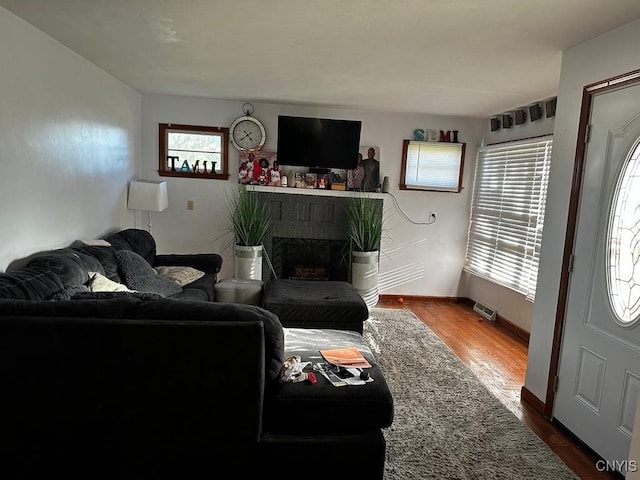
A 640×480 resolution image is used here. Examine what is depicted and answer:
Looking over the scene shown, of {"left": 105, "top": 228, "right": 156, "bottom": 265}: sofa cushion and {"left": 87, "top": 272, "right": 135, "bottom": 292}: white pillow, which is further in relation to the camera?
{"left": 105, "top": 228, "right": 156, "bottom": 265}: sofa cushion

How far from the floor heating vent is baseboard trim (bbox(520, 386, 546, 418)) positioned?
6.14 ft

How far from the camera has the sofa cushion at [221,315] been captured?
1.78m

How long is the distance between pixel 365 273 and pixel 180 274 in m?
2.10

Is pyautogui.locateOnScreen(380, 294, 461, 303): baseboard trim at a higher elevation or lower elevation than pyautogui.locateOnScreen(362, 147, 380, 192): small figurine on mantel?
lower

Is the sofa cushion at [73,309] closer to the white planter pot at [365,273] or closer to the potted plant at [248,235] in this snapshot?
the potted plant at [248,235]

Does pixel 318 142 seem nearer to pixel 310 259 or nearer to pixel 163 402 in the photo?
pixel 310 259

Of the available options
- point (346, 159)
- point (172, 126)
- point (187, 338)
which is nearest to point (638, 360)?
point (187, 338)

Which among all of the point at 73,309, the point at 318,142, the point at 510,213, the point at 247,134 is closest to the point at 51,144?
the point at 73,309

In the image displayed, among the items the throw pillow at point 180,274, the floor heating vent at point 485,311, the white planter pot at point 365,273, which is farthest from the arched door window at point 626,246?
the throw pillow at point 180,274

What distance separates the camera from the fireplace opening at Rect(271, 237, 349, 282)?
17.3 ft

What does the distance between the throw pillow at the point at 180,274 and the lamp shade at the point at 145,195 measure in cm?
87

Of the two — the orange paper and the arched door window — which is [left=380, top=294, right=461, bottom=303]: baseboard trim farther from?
the arched door window

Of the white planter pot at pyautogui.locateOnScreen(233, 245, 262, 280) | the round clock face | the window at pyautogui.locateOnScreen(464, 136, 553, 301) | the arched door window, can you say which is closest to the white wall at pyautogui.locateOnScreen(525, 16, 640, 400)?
the arched door window

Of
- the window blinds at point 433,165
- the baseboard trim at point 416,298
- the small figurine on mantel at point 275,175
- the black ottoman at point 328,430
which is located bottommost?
the baseboard trim at point 416,298
